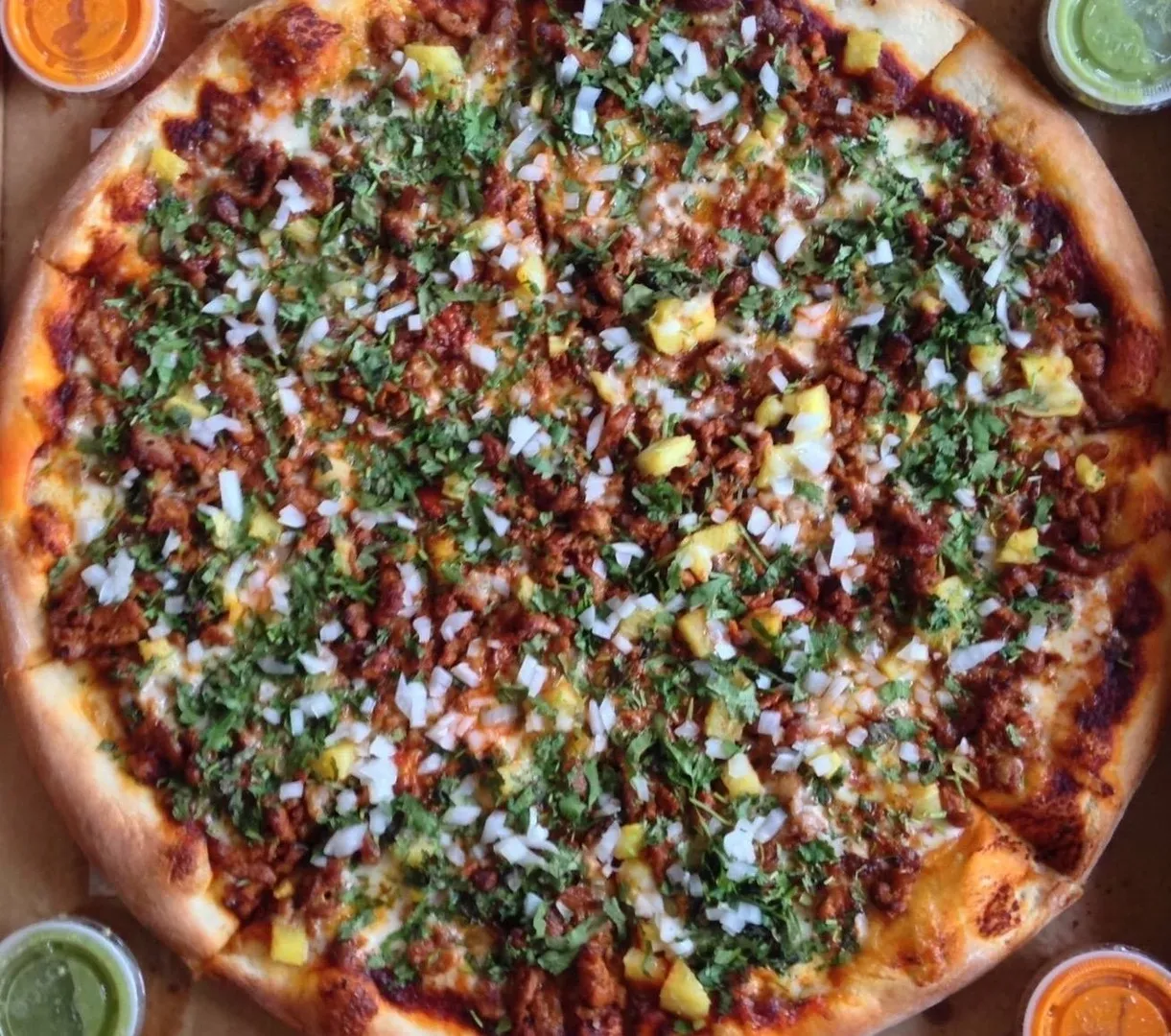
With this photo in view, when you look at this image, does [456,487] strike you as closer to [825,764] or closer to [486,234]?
[486,234]

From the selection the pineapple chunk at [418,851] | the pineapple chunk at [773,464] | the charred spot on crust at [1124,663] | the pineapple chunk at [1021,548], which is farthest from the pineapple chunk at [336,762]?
the charred spot on crust at [1124,663]

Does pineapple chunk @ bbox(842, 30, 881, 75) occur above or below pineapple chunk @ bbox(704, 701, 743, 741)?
above

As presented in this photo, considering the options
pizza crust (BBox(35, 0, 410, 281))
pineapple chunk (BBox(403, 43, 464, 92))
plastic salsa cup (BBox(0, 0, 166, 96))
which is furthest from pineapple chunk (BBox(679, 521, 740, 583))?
plastic salsa cup (BBox(0, 0, 166, 96))

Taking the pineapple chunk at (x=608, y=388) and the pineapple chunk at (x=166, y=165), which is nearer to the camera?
the pineapple chunk at (x=608, y=388)

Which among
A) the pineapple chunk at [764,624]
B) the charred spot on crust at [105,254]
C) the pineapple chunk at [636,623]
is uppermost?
the pineapple chunk at [764,624]

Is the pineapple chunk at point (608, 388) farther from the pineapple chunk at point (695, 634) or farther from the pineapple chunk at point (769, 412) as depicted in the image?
the pineapple chunk at point (695, 634)

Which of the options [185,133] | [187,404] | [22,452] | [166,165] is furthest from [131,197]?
[22,452]

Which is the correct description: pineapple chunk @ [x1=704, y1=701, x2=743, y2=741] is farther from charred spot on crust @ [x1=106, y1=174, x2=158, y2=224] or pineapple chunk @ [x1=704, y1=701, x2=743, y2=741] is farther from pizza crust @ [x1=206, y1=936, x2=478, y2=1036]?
charred spot on crust @ [x1=106, y1=174, x2=158, y2=224]
